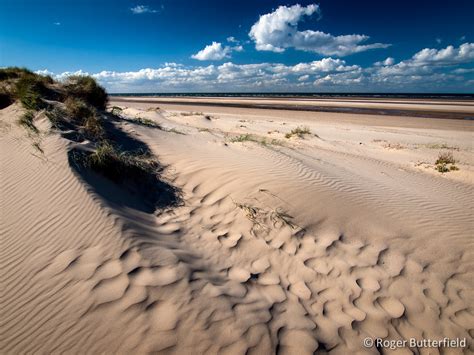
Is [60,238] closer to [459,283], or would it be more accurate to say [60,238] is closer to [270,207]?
[270,207]

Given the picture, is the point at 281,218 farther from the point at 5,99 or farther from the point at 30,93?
the point at 5,99

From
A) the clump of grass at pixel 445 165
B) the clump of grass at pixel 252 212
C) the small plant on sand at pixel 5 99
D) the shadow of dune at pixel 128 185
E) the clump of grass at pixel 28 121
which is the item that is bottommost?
the clump of grass at pixel 445 165

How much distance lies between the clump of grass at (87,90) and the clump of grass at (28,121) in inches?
199

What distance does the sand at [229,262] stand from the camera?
258 centimetres

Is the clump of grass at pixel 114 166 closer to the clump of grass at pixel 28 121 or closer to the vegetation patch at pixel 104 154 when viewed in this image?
the vegetation patch at pixel 104 154

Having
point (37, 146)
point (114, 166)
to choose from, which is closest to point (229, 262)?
point (114, 166)

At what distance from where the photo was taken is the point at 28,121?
7168 millimetres

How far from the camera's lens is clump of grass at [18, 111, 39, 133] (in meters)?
6.66

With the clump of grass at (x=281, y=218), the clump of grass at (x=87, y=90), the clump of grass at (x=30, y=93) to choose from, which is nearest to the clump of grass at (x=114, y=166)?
the clump of grass at (x=281, y=218)

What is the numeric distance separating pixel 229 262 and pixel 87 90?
40.5 ft

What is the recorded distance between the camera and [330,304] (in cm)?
328

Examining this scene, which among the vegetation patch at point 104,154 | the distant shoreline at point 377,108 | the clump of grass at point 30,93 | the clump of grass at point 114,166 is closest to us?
the vegetation patch at point 104,154

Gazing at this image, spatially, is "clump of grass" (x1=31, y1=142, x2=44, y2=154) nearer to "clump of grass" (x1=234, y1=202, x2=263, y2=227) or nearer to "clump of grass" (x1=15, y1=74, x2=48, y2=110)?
"clump of grass" (x1=15, y1=74, x2=48, y2=110)

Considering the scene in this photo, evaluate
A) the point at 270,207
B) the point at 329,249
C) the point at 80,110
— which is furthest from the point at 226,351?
the point at 80,110
